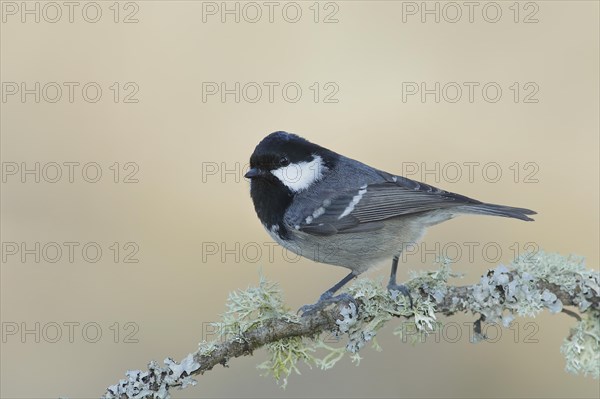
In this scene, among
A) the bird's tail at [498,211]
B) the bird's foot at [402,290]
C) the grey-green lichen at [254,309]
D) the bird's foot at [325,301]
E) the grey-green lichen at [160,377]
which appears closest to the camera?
the grey-green lichen at [160,377]

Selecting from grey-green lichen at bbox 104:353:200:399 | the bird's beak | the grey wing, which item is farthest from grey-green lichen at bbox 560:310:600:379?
the bird's beak

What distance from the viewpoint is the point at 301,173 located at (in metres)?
3.62

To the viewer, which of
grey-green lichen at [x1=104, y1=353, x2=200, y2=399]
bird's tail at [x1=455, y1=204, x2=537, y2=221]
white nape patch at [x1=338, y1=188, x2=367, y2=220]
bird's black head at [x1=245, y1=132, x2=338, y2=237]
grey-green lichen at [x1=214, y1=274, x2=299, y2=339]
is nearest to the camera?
grey-green lichen at [x1=104, y1=353, x2=200, y2=399]

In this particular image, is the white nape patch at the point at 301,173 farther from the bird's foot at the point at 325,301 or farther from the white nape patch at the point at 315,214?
the bird's foot at the point at 325,301

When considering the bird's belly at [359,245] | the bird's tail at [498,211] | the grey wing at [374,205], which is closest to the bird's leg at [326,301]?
the bird's belly at [359,245]

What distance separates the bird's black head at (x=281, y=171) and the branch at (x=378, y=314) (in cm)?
86

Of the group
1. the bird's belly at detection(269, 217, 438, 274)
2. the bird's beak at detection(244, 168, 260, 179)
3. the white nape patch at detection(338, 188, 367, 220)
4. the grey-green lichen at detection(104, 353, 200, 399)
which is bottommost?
the grey-green lichen at detection(104, 353, 200, 399)

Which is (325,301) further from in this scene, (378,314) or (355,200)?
(355,200)

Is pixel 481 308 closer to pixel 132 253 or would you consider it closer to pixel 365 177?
pixel 365 177

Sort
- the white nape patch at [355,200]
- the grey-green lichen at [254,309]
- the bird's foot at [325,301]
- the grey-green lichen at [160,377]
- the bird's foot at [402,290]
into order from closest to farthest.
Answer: the grey-green lichen at [160,377]
the grey-green lichen at [254,309]
the bird's foot at [402,290]
the bird's foot at [325,301]
the white nape patch at [355,200]

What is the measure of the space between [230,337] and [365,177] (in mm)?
1465

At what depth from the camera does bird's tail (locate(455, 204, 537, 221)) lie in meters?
3.30

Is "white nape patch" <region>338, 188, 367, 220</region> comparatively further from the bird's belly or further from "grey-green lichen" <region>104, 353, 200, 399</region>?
"grey-green lichen" <region>104, 353, 200, 399</region>

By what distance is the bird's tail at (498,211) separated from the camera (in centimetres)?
330
